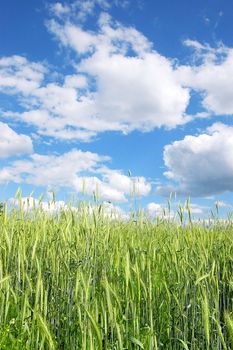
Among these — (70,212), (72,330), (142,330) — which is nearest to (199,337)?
(142,330)

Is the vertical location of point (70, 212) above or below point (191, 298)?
above

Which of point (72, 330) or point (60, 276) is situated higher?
point (60, 276)

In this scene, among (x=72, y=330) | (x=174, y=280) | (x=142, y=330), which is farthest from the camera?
(x=174, y=280)

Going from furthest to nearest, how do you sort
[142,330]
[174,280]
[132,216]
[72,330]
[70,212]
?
[132,216]
[70,212]
[174,280]
[142,330]
[72,330]

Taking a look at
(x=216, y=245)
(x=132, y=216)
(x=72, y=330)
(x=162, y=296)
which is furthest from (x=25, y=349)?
(x=216, y=245)

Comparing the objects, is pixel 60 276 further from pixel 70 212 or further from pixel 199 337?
pixel 199 337

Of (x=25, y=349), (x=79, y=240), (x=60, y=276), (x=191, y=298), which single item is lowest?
(x=25, y=349)

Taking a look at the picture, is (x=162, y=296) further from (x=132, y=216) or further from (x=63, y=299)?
(x=132, y=216)

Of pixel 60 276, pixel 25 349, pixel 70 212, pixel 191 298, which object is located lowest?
pixel 25 349

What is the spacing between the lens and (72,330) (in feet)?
8.96

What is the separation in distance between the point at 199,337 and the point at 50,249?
122 cm

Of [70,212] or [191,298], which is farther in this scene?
[70,212]

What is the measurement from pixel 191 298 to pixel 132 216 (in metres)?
1.53

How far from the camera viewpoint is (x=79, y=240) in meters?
3.43
